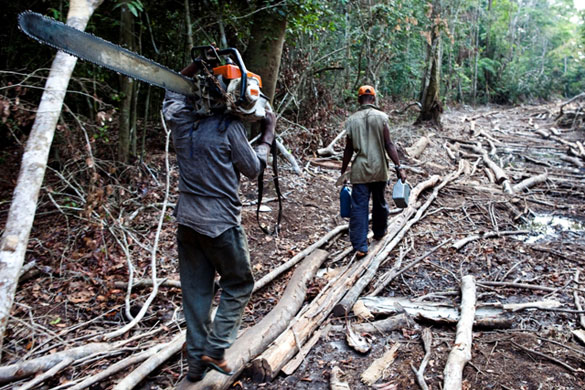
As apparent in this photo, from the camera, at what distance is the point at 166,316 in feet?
12.1

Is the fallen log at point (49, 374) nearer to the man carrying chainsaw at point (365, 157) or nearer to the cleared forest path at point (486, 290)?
the cleared forest path at point (486, 290)

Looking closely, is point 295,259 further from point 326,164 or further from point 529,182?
point 529,182

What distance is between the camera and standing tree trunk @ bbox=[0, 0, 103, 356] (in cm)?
285

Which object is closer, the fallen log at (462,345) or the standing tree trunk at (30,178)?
the fallen log at (462,345)

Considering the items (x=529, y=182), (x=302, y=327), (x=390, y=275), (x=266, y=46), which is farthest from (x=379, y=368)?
A: (x=529, y=182)

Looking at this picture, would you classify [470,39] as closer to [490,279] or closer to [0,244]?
[490,279]

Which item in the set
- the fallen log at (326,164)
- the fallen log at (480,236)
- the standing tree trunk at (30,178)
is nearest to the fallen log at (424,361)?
the fallen log at (480,236)

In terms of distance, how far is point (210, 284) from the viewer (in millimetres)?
2742

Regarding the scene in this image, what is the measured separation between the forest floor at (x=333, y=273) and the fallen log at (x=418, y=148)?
9.03 feet

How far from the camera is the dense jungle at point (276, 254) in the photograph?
288 cm

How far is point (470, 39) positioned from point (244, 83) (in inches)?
1310

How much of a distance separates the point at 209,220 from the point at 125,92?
450 centimetres

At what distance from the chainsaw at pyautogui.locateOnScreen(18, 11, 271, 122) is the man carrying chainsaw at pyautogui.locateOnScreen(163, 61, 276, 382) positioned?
0.07 metres

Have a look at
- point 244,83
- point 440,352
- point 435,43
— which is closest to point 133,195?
point 244,83
